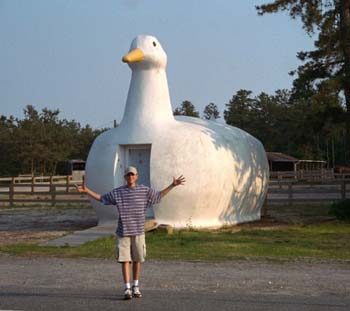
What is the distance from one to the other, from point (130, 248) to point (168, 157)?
827cm

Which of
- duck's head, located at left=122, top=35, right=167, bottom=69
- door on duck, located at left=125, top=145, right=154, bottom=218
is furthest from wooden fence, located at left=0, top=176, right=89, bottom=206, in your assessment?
duck's head, located at left=122, top=35, right=167, bottom=69

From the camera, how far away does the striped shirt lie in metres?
7.34

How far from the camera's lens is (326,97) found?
16750 millimetres

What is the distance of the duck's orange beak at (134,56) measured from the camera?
1591 centimetres

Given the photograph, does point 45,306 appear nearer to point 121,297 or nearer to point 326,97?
point 121,297

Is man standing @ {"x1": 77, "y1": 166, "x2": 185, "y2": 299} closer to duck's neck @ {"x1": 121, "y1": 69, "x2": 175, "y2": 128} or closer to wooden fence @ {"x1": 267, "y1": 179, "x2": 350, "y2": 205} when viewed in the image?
duck's neck @ {"x1": 121, "y1": 69, "x2": 175, "y2": 128}

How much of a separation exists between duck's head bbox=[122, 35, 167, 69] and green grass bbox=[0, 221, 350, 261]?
4.43 metres

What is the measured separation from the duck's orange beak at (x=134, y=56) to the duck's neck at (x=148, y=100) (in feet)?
1.94

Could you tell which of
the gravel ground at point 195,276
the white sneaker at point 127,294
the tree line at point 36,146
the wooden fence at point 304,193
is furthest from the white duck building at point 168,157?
the tree line at point 36,146

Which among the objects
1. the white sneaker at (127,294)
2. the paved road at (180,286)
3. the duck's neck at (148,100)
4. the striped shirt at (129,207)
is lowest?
the paved road at (180,286)

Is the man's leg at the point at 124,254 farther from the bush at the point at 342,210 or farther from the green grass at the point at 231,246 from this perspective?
the bush at the point at 342,210

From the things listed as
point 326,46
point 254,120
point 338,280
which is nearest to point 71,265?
point 338,280

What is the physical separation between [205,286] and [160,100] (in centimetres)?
919

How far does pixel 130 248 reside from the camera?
24.3 feet
